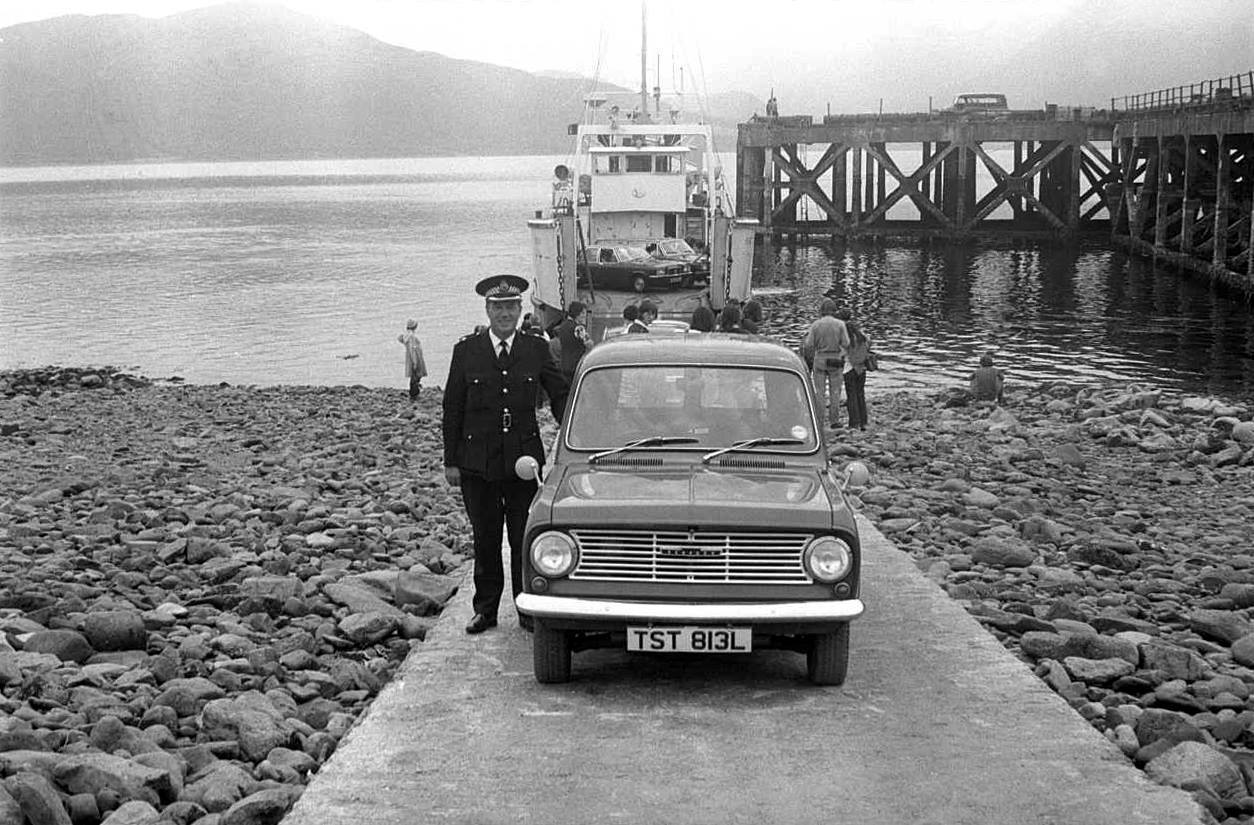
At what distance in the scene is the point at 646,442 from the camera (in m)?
6.97

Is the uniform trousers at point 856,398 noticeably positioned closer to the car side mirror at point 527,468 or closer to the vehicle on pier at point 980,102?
the car side mirror at point 527,468

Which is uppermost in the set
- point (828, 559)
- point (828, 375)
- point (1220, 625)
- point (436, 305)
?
point (828, 559)

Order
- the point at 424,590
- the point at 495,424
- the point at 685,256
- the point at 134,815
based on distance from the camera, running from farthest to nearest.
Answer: the point at 685,256
the point at 424,590
the point at 495,424
the point at 134,815

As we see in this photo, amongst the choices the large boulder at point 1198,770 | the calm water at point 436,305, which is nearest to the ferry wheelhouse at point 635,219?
the calm water at point 436,305

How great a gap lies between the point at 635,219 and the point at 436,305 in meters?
8.85

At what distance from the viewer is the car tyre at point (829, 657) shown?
6.41 m

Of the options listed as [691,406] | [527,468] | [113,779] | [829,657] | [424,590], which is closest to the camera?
[113,779]

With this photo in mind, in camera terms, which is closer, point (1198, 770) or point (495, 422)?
point (1198, 770)

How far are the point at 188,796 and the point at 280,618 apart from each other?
9.42 ft

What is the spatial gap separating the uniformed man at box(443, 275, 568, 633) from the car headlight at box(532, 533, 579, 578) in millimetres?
1076

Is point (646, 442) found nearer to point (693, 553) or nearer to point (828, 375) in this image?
point (693, 553)

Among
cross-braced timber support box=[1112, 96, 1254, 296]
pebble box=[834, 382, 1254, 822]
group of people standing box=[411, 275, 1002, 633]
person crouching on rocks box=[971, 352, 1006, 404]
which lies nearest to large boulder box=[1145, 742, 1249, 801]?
pebble box=[834, 382, 1254, 822]

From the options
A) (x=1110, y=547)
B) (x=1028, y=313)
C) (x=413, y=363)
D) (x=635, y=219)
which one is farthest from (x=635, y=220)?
(x=1110, y=547)

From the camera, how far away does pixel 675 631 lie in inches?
241
